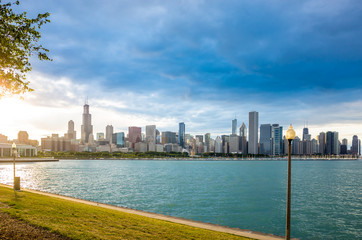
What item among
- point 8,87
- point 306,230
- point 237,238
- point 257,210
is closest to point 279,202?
point 257,210

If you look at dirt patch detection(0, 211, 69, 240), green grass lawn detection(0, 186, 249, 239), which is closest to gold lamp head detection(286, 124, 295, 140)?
green grass lawn detection(0, 186, 249, 239)

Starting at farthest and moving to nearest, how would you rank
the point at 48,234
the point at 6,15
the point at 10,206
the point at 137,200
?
1. the point at 137,200
2. the point at 10,206
3. the point at 6,15
4. the point at 48,234

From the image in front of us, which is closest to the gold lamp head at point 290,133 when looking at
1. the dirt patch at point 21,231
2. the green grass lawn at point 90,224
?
the green grass lawn at point 90,224

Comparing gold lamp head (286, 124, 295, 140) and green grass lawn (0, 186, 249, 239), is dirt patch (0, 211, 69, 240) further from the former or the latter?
gold lamp head (286, 124, 295, 140)

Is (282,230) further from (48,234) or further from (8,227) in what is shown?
(8,227)

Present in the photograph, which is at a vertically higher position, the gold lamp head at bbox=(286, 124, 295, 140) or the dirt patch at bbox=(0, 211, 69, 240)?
the gold lamp head at bbox=(286, 124, 295, 140)

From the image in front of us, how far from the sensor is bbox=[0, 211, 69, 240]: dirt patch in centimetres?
1303

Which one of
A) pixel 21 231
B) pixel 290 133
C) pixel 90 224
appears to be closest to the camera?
pixel 21 231

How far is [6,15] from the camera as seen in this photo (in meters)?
17.1

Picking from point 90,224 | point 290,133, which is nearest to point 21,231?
point 90,224

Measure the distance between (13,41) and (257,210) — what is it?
119ft

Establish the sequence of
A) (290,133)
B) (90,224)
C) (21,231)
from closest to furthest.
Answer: (21,231)
(290,133)
(90,224)

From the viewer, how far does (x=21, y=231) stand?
44.9 ft

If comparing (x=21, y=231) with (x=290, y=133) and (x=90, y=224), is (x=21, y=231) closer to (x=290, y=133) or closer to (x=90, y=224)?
(x=90, y=224)
